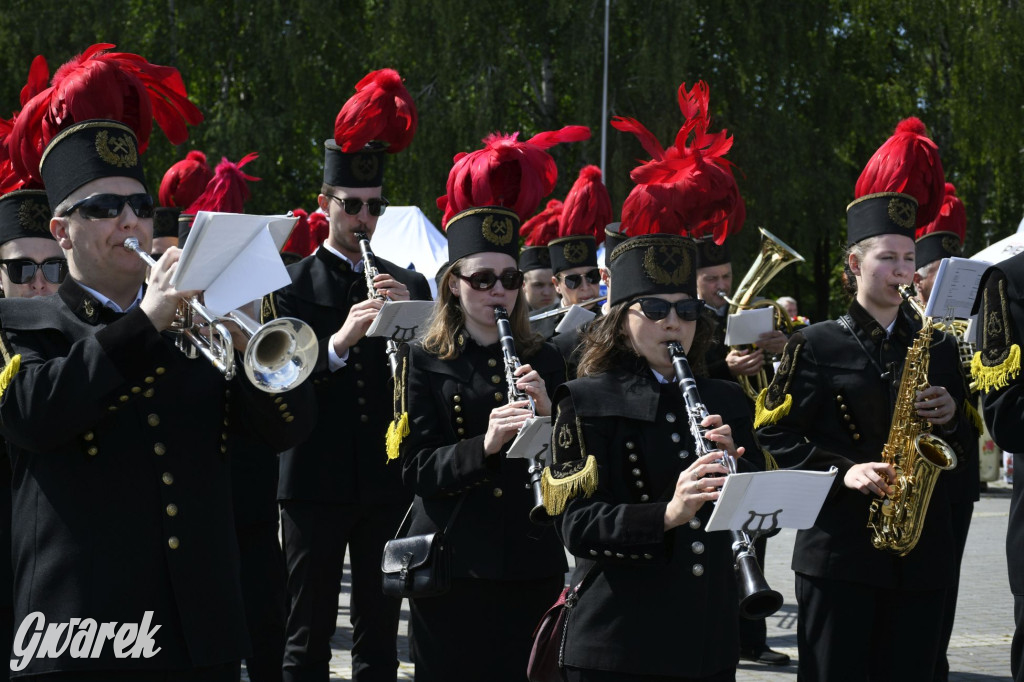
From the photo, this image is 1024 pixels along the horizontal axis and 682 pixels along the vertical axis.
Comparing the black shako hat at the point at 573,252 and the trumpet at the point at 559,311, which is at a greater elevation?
the black shako hat at the point at 573,252

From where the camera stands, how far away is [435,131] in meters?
24.0

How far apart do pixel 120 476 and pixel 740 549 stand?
5.45 ft

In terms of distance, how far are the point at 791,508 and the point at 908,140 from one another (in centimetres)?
284

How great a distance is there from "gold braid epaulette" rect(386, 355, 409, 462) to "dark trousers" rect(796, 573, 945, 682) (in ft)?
5.90

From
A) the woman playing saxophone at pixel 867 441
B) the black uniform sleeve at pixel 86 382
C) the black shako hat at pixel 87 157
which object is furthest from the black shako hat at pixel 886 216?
the black uniform sleeve at pixel 86 382

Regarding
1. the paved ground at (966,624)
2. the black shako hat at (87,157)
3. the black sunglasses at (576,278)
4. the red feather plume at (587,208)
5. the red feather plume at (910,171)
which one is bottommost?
the paved ground at (966,624)

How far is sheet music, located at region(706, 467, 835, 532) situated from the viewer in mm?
3648

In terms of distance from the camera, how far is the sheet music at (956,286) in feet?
17.8

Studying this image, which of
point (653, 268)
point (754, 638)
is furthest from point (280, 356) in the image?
point (754, 638)

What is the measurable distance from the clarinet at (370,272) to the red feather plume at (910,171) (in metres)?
2.16

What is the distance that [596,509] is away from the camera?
13.6ft

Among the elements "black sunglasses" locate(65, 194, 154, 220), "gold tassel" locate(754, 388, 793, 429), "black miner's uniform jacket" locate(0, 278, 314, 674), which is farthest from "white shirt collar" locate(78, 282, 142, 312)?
"gold tassel" locate(754, 388, 793, 429)

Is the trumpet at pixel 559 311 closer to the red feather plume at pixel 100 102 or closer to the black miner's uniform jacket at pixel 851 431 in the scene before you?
the black miner's uniform jacket at pixel 851 431

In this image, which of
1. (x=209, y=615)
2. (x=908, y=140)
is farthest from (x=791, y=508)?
(x=908, y=140)
